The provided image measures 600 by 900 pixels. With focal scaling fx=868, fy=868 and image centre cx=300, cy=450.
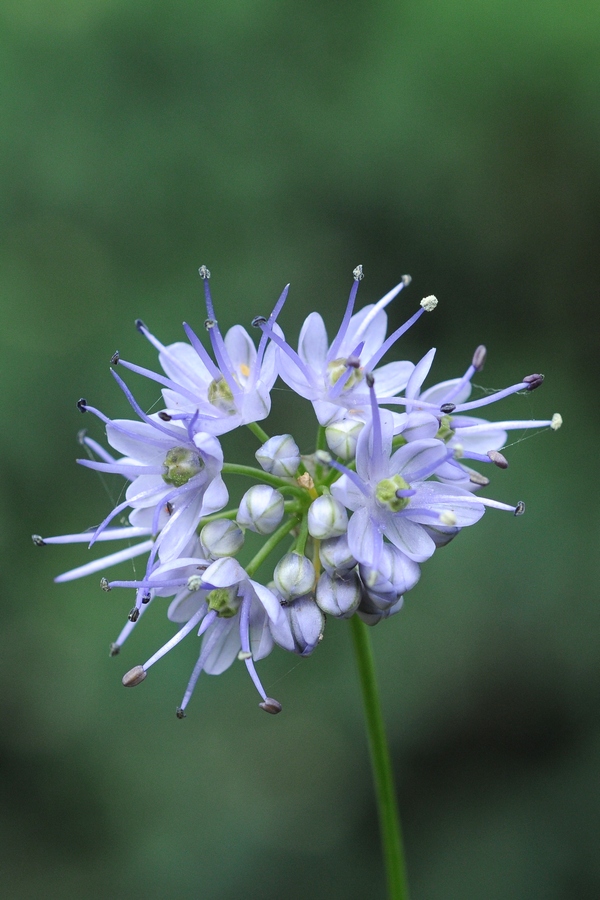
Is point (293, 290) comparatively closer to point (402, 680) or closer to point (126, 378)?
point (126, 378)

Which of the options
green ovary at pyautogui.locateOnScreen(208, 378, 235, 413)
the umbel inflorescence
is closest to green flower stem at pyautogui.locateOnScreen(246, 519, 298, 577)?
the umbel inflorescence

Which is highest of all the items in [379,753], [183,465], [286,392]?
[286,392]

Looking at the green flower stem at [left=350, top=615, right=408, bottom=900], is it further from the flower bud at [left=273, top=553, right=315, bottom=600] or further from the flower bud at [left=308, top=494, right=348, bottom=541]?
the flower bud at [left=308, top=494, right=348, bottom=541]

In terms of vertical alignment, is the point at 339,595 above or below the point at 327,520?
below

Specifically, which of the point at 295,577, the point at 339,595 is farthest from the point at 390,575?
the point at 295,577

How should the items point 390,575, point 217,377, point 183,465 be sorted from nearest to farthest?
1. point 390,575
2. point 183,465
3. point 217,377

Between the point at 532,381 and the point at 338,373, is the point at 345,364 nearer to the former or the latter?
the point at 338,373
